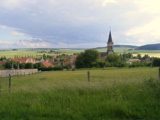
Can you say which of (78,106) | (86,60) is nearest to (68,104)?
(78,106)

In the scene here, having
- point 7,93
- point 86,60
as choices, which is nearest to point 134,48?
point 86,60

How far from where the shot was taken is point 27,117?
33.8 feet

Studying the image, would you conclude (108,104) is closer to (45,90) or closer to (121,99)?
(121,99)

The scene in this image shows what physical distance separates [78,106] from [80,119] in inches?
44.1

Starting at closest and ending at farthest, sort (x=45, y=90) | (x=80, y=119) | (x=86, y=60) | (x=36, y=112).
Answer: (x=80, y=119) < (x=36, y=112) < (x=45, y=90) < (x=86, y=60)

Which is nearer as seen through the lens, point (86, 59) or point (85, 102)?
point (85, 102)

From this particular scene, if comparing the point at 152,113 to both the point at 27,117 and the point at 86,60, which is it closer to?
the point at 27,117

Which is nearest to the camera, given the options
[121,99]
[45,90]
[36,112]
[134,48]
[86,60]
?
[36,112]

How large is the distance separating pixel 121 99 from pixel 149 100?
816 mm

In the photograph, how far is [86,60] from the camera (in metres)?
126

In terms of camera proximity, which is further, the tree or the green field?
the tree

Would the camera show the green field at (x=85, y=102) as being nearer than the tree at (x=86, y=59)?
Yes

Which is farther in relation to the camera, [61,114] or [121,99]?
[121,99]

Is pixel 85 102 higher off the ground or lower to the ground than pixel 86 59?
higher
